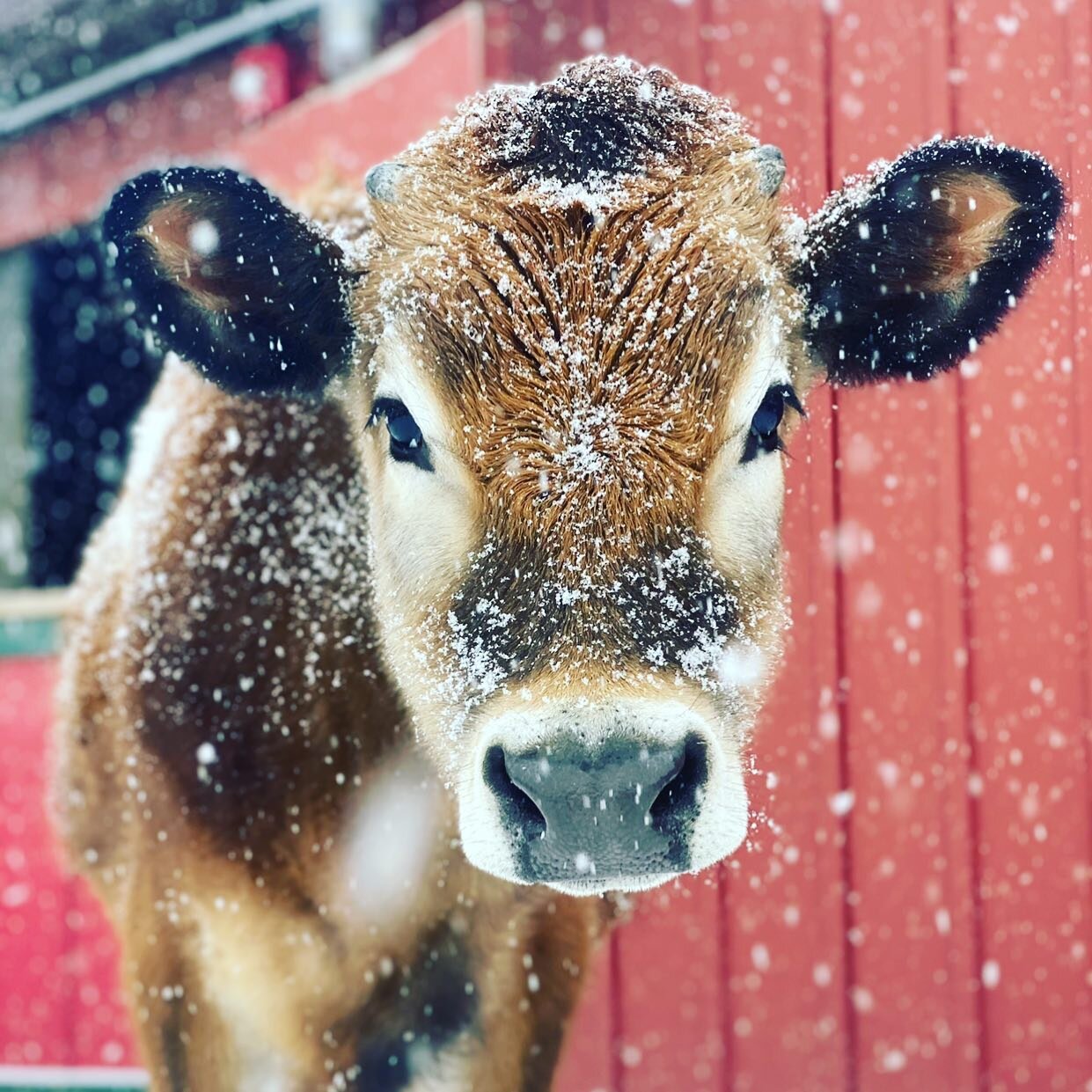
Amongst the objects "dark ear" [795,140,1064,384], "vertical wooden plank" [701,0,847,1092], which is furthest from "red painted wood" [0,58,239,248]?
"dark ear" [795,140,1064,384]

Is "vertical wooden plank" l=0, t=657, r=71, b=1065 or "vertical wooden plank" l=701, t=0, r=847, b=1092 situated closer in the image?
"vertical wooden plank" l=701, t=0, r=847, b=1092

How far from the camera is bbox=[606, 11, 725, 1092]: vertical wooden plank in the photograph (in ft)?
6.02

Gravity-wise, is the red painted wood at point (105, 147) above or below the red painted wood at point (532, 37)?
below

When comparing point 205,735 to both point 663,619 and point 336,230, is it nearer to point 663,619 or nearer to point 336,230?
point 336,230

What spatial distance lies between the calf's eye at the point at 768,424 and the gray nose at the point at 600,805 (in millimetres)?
328

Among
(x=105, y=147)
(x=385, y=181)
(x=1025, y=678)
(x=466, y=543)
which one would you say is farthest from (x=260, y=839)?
(x=105, y=147)

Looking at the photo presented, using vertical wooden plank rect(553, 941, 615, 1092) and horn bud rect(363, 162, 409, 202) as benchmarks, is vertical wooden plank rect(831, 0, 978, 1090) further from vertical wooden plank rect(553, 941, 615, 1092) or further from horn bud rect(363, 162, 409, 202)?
horn bud rect(363, 162, 409, 202)

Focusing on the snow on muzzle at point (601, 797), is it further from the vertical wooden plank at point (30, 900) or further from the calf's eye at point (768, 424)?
the vertical wooden plank at point (30, 900)

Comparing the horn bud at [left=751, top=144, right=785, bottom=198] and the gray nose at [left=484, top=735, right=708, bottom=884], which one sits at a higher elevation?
the horn bud at [left=751, top=144, right=785, bottom=198]

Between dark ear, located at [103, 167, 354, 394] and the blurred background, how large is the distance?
11 cm

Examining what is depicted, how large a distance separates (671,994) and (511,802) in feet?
3.06

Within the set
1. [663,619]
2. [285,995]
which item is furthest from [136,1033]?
[663,619]

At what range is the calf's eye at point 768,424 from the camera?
125 cm

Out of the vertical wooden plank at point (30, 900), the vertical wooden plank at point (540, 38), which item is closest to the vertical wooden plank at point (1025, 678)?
the vertical wooden plank at point (540, 38)
